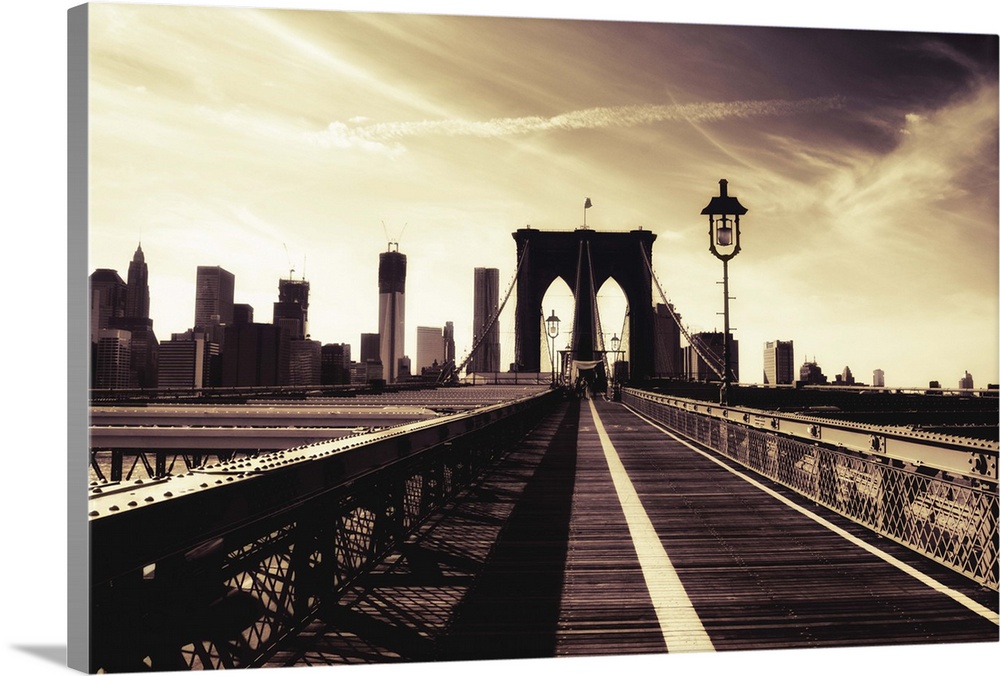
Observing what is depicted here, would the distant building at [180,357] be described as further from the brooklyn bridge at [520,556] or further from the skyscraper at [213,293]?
the brooklyn bridge at [520,556]

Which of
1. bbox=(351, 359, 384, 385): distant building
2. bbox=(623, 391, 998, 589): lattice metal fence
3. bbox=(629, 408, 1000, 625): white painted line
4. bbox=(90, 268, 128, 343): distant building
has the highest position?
bbox=(90, 268, 128, 343): distant building

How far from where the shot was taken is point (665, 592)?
18.9 feet

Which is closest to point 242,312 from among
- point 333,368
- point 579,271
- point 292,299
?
point 292,299

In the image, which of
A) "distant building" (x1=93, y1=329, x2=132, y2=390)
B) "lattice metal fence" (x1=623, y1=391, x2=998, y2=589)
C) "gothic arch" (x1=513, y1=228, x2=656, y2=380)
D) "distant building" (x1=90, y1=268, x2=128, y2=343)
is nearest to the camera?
"distant building" (x1=90, y1=268, x2=128, y2=343)

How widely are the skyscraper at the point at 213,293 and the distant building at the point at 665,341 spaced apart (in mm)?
60476

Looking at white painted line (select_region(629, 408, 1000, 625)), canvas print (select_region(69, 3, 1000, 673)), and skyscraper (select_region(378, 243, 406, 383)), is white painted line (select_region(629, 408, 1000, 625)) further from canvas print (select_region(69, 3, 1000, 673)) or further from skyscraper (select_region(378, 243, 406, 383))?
skyscraper (select_region(378, 243, 406, 383))

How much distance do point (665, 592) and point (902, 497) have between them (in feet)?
10.3

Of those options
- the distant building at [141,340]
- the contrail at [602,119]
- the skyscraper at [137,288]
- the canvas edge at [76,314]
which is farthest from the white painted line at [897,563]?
the distant building at [141,340]

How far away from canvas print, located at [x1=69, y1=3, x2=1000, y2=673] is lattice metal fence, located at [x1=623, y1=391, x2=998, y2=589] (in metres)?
0.05

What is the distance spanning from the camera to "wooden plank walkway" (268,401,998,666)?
4848 mm

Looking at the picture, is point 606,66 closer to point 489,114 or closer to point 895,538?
point 489,114

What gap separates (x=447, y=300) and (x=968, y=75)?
697cm

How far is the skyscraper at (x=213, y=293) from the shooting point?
790 centimetres

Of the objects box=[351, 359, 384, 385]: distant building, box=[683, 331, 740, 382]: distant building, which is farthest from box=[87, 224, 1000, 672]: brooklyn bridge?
box=[683, 331, 740, 382]: distant building
